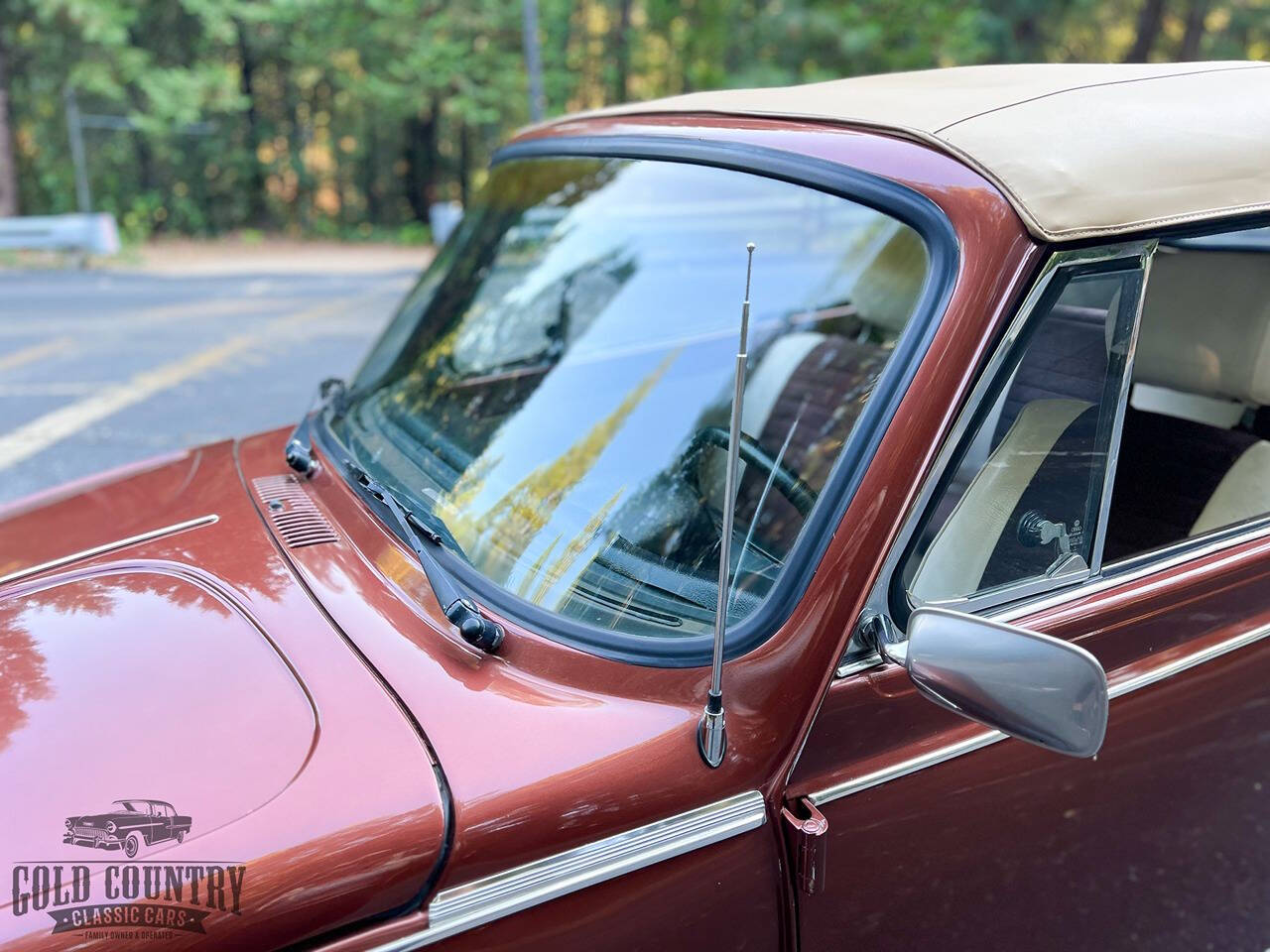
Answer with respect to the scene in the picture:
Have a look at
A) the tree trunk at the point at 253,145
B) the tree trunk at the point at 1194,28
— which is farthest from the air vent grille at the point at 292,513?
the tree trunk at the point at 253,145

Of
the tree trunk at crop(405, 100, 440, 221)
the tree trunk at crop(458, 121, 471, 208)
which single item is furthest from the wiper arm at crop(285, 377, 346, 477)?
the tree trunk at crop(458, 121, 471, 208)

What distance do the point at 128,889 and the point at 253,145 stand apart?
2765cm

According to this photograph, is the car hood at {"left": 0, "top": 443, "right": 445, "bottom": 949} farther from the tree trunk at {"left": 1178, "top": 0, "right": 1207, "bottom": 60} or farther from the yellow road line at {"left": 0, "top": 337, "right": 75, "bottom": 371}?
the tree trunk at {"left": 1178, "top": 0, "right": 1207, "bottom": 60}

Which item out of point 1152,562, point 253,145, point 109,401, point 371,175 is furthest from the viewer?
point 371,175

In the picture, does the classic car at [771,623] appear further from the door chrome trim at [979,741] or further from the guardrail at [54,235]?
the guardrail at [54,235]

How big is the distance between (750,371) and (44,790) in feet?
6.18

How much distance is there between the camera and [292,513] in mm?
1747

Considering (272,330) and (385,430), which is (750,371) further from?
(272,330)

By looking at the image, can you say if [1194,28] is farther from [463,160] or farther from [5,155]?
[5,155]

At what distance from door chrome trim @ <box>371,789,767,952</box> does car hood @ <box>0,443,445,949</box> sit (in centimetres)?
4

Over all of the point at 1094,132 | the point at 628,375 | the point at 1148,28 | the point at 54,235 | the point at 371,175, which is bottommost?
the point at 54,235

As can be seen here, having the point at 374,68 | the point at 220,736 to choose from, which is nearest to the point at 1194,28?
the point at 374,68

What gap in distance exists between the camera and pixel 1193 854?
1678mm

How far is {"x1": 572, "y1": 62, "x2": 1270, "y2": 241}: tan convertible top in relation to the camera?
4.43ft
